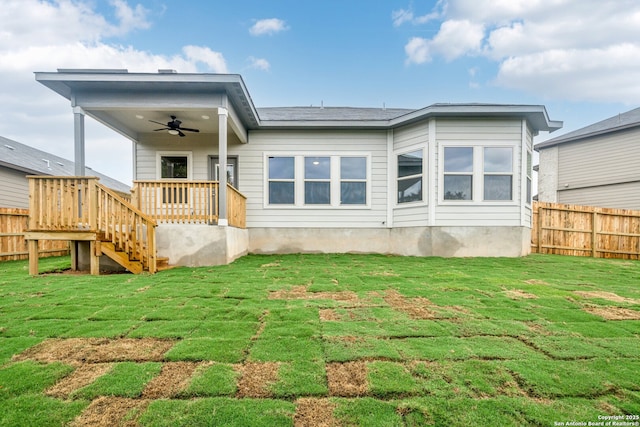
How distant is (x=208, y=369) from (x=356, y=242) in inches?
280

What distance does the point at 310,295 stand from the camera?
4082 millimetres

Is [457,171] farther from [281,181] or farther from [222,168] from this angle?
[222,168]

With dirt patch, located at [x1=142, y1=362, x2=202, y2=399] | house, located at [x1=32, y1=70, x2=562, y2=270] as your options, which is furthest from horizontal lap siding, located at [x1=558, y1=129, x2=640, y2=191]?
dirt patch, located at [x1=142, y1=362, x2=202, y2=399]

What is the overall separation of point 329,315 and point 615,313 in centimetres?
320

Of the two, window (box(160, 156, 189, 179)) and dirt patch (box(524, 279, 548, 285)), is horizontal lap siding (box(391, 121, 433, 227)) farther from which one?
window (box(160, 156, 189, 179))

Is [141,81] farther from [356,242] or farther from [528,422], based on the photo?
[528,422]

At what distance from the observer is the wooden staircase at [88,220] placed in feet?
17.7

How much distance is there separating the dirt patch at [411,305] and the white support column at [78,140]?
6849mm

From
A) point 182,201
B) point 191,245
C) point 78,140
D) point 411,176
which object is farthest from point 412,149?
point 78,140

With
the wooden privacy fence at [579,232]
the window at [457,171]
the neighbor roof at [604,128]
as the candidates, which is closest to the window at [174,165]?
the window at [457,171]

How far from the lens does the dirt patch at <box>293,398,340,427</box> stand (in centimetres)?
146

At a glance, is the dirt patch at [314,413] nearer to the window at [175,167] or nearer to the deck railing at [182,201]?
the deck railing at [182,201]

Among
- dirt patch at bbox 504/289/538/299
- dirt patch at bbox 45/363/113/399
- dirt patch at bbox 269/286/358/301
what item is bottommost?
dirt patch at bbox 269/286/358/301

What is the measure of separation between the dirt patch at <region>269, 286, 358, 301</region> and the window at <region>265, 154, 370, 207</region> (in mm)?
4811
